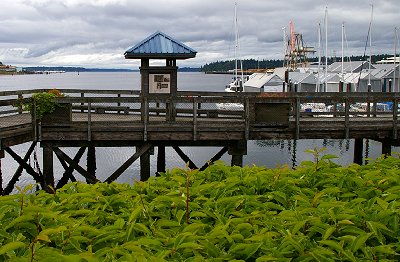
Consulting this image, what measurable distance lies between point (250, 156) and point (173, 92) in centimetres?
1898

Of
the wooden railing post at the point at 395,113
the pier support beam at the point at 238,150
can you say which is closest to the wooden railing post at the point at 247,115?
the pier support beam at the point at 238,150

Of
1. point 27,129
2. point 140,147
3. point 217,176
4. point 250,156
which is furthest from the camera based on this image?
point 250,156

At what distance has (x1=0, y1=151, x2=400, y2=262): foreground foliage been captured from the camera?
262 cm

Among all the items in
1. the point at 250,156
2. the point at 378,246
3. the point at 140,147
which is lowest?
the point at 250,156

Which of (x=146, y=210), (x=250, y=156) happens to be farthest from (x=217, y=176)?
(x=250, y=156)

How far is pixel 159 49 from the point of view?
14.8 meters

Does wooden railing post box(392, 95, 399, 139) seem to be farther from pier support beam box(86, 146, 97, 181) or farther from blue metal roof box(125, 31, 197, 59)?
pier support beam box(86, 146, 97, 181)

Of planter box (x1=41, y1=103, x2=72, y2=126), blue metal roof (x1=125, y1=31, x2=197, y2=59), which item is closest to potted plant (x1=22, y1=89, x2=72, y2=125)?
planter box (x1=41, y1=103, x2=72, y2=126)

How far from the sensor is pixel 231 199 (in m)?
3.46

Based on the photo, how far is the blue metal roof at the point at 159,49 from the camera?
48.3 ft

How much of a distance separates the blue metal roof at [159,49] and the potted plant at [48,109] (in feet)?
8.75

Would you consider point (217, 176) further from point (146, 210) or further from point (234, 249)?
point (234, 249)

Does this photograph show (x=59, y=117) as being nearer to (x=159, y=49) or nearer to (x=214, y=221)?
(x=159, y=49)

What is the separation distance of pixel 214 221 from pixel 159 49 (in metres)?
12.0
